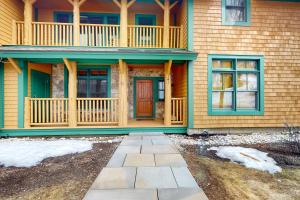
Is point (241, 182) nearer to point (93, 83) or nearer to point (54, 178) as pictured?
point (54, 178)

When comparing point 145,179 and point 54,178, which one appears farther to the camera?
point 54,178

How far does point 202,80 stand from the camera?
7.86 meters

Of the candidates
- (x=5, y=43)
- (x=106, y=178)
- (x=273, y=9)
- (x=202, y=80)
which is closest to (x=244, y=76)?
(x=202, y=80)

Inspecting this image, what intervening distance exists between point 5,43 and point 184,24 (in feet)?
23.2

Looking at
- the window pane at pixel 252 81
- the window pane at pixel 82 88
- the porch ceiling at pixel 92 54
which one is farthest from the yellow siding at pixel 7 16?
the window pane at pixel 252 81

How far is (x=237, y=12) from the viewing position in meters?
8.16

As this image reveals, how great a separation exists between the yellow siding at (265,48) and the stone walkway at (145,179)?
12.4ft

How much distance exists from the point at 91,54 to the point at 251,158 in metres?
6.02

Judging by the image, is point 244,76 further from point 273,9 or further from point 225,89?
point 273,9

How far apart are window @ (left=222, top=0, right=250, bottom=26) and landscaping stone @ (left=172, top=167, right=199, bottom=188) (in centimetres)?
658

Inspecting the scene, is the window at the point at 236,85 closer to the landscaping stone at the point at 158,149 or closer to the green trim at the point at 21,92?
the landscaping stone at the point at 158,149

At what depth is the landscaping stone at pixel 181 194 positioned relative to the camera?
9.04 feet

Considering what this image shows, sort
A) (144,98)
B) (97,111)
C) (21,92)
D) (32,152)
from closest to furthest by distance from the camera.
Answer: (32,152) < (21,92) < (97,111) < (144,98)

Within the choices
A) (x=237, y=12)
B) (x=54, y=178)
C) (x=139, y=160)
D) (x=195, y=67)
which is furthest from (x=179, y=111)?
(x=54, y=178)
